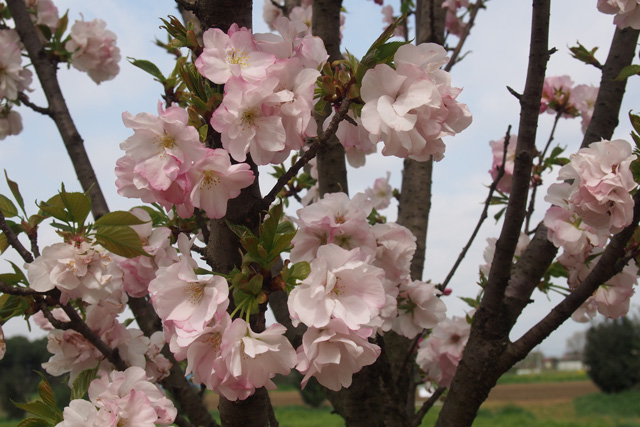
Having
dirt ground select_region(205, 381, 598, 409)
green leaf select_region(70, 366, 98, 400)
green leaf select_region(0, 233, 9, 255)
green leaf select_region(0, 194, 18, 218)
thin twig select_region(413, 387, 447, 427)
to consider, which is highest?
green leaf select_region(0, 194, 18, 218)

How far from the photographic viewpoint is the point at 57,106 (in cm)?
168

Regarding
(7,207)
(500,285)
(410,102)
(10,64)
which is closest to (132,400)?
(7,207)

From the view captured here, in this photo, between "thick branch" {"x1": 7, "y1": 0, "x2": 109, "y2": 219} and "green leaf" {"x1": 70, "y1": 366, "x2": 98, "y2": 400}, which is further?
"thick branch" {"x1": 7, "y1": 0, "x2": 109, "y2": 219}

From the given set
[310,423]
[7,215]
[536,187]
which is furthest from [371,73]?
[310,423]

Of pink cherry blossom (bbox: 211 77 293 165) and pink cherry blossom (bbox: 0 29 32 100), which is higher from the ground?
pink cherry blossom (bbox: 0 29 32 100)

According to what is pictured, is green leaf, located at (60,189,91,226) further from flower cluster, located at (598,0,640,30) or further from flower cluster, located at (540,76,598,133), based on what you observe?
flower cluster, located at (540,76,598,133)

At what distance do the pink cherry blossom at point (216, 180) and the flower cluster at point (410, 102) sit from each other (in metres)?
0.17

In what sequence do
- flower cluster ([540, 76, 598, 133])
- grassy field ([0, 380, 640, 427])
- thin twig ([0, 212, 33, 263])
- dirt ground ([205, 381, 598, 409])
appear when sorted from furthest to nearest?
dirt ground ([205, 381, 598, 409])
grassy field ([0, 380, 640, 427])
flower cluster ([540, 76, 598, 133])
thin twig ([0, 212, 33, 263])

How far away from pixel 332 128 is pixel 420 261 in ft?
3.14

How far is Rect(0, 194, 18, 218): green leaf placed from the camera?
98 cm

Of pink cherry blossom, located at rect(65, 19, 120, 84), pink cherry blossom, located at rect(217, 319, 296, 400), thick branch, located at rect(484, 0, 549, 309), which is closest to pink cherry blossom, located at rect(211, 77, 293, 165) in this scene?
pink cherry blossom, located at rect(217, 319, 296, 400)

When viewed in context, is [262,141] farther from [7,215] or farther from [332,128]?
[7,215]

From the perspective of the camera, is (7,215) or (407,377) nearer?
(7,215)

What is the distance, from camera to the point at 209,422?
129 cm
